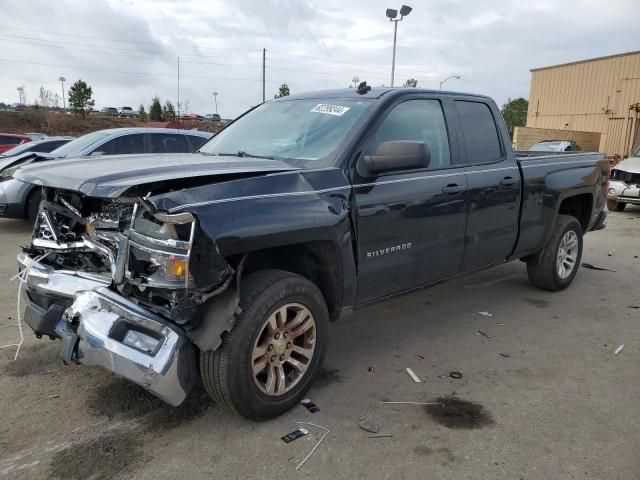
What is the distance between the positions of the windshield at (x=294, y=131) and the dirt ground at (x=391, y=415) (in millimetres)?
1579

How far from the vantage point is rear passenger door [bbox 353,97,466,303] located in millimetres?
3500

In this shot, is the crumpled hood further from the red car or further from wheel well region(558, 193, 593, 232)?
the red car

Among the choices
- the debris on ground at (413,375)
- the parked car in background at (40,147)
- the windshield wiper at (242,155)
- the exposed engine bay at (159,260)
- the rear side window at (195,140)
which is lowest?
the debris on ground at (413,375)

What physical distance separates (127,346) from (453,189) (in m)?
2.61

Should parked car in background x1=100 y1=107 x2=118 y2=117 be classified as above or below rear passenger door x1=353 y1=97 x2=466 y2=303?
above

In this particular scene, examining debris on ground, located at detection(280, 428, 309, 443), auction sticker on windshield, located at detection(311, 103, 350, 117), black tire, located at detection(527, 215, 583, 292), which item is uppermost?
auction sticker on windshield, located at detection(311, 103, 350, 117)

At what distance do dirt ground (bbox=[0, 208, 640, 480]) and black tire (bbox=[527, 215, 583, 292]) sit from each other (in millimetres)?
796

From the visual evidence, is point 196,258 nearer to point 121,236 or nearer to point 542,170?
point 121,236

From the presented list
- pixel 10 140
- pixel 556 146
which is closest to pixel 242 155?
pixel 10 140

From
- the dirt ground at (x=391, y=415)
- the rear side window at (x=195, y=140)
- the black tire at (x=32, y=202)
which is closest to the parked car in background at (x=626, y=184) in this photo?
the dirt ground at (x=391, y=415)

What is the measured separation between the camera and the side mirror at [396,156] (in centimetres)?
334

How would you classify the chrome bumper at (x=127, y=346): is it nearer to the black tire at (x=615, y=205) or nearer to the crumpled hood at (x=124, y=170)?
the crumpled hood at (x=124, y=170)

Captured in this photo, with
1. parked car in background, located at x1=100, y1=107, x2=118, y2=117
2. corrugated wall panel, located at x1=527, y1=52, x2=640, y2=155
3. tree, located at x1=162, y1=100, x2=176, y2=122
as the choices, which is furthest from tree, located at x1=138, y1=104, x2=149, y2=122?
corrugated wall panel, located at x1=527, y1=52, x2=640, y2=155

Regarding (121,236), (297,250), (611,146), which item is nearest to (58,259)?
(121,236)
